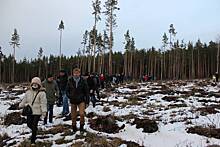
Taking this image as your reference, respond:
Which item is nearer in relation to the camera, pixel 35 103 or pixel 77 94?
pixel 35 103

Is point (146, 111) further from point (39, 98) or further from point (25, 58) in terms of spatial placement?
point (25, 58)

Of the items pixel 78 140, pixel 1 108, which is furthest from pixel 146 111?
pixel 1 108

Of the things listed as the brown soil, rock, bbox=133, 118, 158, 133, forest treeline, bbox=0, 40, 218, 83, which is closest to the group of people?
rock, bbox=133, 118, 158, 133

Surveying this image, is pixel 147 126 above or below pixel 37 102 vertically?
below

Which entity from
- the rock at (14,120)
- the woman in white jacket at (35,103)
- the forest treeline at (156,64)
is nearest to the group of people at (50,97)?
the woman in white jacket at (35,103)

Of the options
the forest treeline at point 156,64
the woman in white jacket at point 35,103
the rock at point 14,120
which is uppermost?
the forest treeline at point 156,64

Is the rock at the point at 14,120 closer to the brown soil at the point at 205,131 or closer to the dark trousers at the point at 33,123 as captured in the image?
the dark trousers at the point at 33,123

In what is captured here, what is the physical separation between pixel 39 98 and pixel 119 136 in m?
2.69

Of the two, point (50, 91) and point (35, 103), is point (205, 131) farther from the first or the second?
point (50, 91)

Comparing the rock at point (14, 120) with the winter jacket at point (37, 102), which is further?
the rock at point (14, 120)

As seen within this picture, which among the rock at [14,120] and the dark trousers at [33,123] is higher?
the dark trousers at [33,123]

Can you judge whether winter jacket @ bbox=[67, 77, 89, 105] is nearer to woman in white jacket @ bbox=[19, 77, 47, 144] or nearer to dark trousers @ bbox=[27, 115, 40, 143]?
woman in white jacket @ bbox=[19, 77, 47, 144]

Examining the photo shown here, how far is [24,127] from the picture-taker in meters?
11.8

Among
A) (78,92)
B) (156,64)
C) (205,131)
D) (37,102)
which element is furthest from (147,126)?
(156,64)
